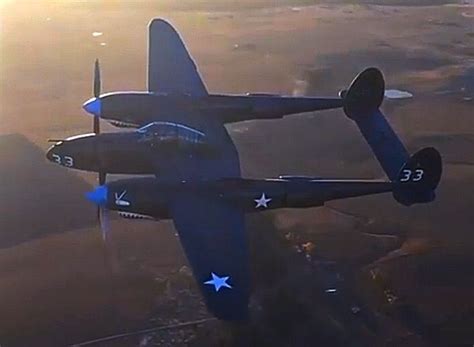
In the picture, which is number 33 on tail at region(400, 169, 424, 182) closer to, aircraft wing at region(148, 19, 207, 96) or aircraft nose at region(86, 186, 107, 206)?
aircraft wing at region(148, 19, 207, 96)

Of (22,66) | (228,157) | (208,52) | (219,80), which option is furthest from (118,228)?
(208,52)

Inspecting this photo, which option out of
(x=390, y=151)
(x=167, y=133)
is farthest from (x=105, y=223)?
(x=390, y=151)

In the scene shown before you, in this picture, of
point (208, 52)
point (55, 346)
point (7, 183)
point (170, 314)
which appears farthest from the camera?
point (208, 52)

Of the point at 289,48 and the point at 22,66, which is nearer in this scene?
the point at 22,66

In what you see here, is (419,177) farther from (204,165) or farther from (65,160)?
(65,160)

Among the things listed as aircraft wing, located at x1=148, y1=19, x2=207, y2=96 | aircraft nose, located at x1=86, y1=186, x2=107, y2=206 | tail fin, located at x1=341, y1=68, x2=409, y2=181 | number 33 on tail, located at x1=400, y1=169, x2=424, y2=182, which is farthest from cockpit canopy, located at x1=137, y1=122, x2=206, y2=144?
number 33 on tail, located at x1=400, y1=169, x2=424, y2=182

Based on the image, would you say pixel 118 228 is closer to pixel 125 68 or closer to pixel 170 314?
pixel 170 314

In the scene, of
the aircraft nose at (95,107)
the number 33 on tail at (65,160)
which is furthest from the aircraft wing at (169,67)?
the number 33 on tail at (65,160)
